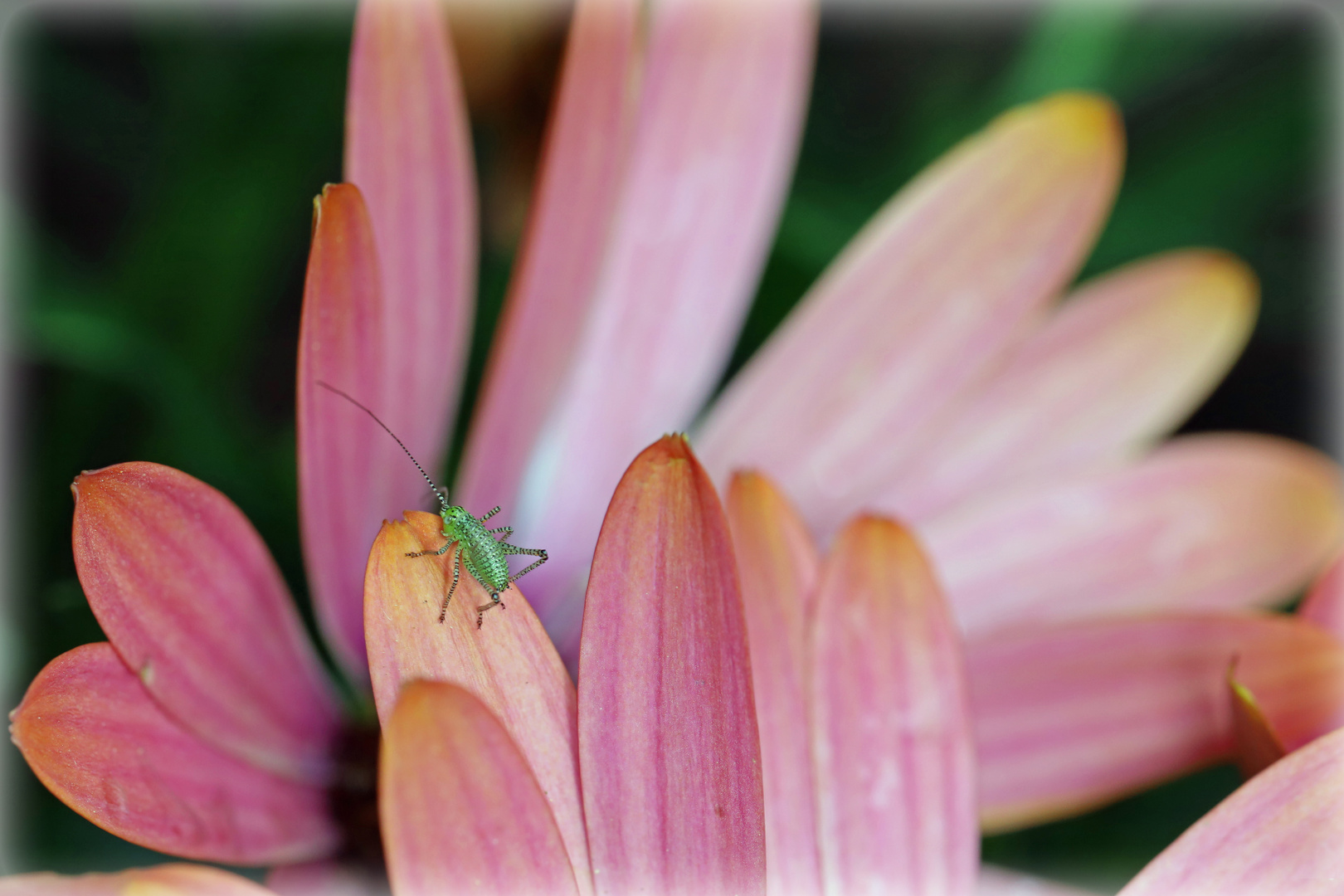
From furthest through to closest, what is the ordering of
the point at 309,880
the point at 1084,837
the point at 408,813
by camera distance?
the point at 1084,837, the point at 309,880, the point at 408,813

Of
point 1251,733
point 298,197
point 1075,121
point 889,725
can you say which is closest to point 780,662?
point 889,725

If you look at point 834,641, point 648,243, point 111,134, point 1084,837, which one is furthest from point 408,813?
point 111,134

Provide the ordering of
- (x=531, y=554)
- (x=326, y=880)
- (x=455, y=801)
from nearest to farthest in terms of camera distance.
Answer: (x=455, y=801) → (x=326, y=880) → (x=531, y=554)

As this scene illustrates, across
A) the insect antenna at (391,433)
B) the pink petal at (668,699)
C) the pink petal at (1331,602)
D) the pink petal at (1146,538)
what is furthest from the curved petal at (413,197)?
the pink petal at (1331,602)

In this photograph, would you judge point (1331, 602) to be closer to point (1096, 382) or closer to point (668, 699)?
point (1096, 382)

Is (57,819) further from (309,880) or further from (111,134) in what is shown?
(111,134)

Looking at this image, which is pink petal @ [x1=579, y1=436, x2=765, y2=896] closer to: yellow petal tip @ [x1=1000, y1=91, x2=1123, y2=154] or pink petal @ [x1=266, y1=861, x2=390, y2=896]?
pink petal @ [x1=266, y1=861, x2=390, y2=896]

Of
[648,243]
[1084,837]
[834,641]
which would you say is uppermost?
[648,243]

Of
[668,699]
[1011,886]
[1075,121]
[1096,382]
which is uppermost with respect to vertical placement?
[1075,121]

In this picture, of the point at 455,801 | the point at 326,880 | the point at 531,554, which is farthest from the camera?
the point at 531,554
